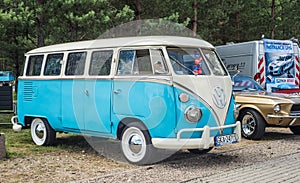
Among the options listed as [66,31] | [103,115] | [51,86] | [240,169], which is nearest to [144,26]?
[66,31]

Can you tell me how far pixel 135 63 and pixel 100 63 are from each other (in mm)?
865

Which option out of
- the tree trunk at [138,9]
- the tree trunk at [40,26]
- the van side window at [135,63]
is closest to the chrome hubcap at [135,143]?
the van side window at [135,63]

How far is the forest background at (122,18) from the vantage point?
14148 mm

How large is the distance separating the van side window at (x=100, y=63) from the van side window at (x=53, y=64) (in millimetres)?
1022

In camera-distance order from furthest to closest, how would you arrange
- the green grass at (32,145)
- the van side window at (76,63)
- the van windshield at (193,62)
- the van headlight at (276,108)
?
the van headlight at (276,108) < the green grass at (32,145) < the van side window at (76,63) < the van windshield at (193,62)

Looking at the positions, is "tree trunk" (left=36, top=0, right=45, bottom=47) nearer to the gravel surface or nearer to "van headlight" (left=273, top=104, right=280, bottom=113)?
the gravel surface

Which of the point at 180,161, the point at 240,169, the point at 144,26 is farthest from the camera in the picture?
the point at 144,26

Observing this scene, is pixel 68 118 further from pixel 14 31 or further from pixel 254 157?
pixel 14 31

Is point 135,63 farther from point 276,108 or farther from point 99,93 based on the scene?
point 276,108

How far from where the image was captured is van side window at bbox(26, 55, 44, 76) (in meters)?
9.68

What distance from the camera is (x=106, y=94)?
26.8ft

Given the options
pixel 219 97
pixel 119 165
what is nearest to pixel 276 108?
→ pixel 219 97

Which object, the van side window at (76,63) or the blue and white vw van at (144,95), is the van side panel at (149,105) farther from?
the van side window at (76,63)

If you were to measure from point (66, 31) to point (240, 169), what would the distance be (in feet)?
33.8
